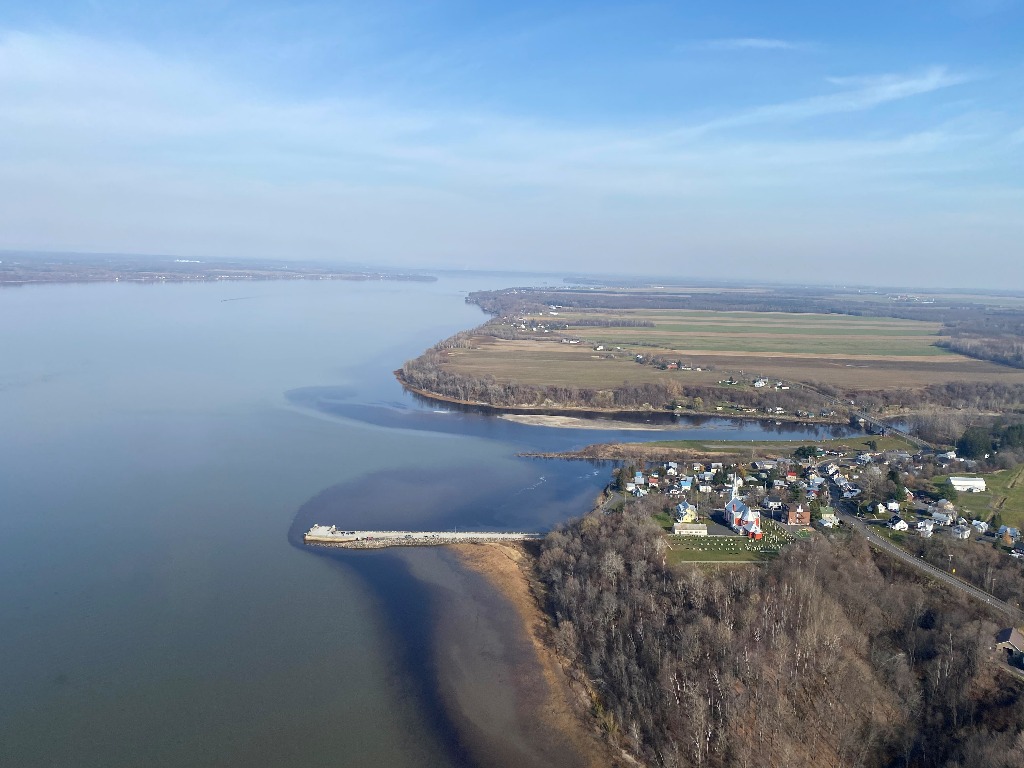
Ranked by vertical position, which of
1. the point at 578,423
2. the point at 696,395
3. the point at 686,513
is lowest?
the point at 578,423

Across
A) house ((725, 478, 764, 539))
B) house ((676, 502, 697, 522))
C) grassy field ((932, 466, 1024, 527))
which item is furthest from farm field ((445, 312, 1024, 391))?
house ((725, 478, 764, 539))

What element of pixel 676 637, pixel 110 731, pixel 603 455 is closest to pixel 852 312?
pixel 603 455

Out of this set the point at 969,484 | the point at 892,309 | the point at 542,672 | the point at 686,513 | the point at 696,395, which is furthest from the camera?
the point at 892,309

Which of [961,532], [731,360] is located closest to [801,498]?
[961,532]

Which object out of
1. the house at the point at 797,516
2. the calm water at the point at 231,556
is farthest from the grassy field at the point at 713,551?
the calm water at the point at 231,556

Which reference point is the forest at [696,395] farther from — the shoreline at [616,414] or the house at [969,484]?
the house at [969,484]

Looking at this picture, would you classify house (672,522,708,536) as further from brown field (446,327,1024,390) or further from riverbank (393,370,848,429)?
brown field (446,327,1024,390)

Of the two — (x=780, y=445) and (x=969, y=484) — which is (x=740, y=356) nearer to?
(x=780, y=445)
